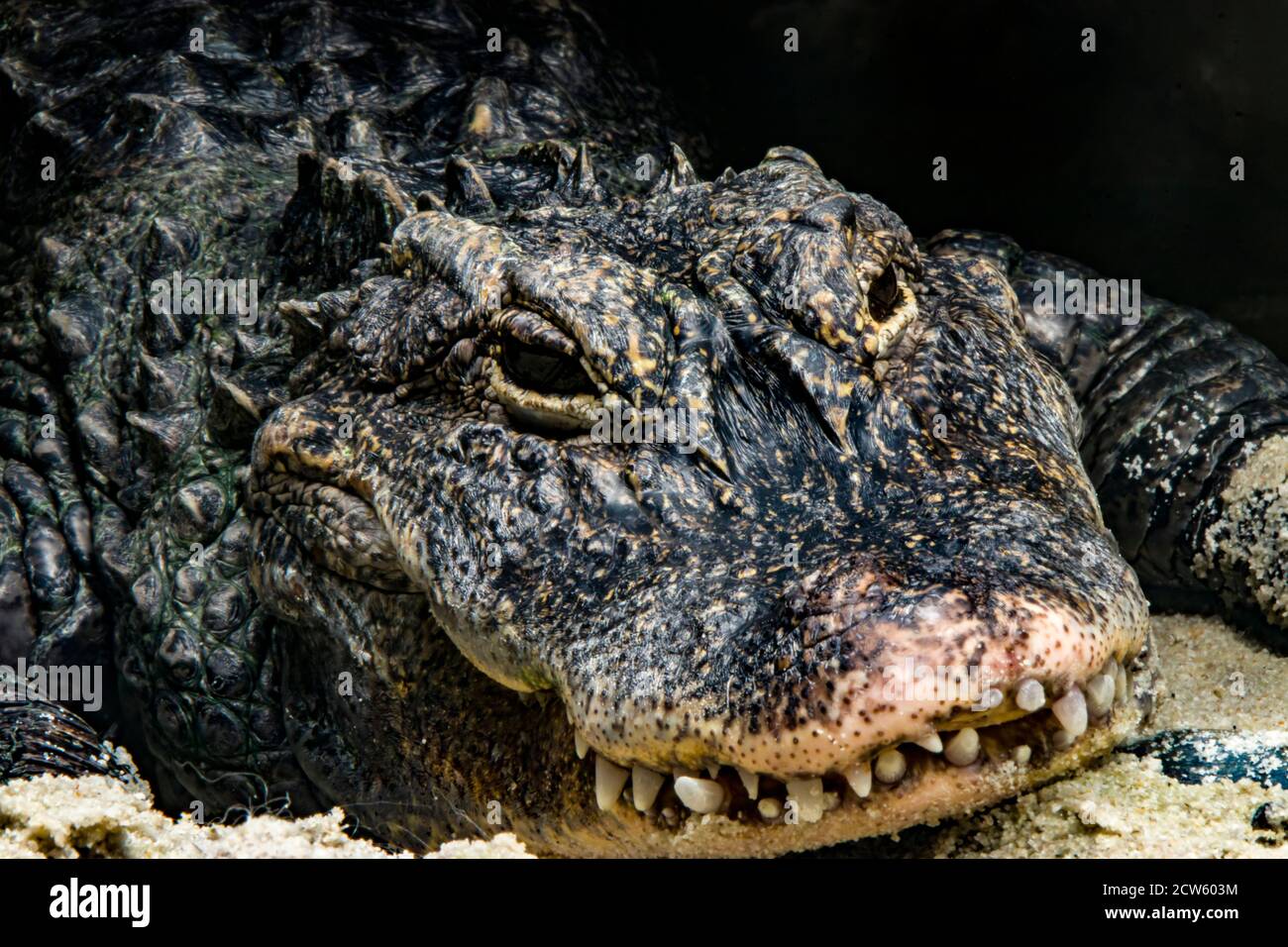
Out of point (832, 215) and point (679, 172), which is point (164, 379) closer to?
point (679, 172)

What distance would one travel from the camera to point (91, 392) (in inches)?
185

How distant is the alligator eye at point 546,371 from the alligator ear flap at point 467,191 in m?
0.95

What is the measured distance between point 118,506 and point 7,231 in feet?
5.22

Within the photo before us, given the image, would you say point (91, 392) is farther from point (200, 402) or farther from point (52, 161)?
point (52, 161)

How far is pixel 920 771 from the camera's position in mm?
2451

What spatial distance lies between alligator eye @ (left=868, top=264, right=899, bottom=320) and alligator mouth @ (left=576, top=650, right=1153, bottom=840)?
121 centimetres

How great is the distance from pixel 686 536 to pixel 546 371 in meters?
0.65

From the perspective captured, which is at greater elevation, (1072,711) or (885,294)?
(885,294)

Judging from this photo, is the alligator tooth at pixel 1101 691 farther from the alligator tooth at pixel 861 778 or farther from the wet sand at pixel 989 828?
the alligator tooth at pixel 861 778

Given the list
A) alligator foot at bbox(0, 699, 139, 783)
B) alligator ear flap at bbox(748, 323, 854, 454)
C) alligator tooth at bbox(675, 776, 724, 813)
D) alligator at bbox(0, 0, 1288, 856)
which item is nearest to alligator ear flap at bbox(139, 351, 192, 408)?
alligator at bbox(0, 0, 1288, 856)

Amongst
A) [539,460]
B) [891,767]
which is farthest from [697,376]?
[891,767]

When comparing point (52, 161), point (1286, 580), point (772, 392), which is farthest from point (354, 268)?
point (1286, 580)

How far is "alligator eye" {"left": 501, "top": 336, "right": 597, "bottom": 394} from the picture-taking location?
3.16 m

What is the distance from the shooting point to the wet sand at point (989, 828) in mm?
2529
